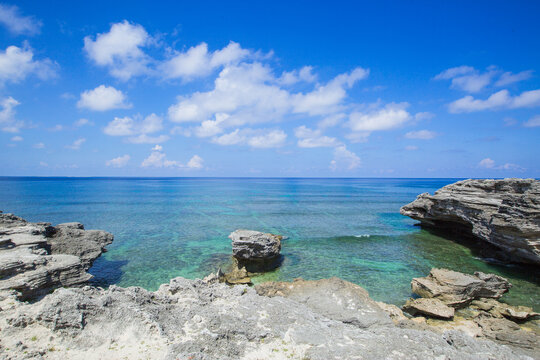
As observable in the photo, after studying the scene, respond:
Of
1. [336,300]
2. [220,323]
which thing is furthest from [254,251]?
[220,323]

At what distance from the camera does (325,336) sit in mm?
8523

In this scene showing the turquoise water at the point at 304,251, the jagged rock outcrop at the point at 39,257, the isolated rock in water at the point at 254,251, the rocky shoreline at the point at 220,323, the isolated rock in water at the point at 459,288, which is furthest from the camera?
the isolated rock in water at the point at 254,251

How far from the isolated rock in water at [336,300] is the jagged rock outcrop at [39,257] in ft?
34.2

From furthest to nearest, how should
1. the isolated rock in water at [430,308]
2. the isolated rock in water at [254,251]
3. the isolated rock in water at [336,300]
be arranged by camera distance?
the isolated rock in water at [254,251]
the isolated rock in water at [430,308]
the isolated rock in water at [336,300]

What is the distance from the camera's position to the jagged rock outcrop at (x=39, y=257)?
12.0 m

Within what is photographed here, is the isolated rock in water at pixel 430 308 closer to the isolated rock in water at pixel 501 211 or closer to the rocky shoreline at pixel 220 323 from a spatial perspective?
the rocky shoreline at pixel 220 323

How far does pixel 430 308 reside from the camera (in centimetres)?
1441

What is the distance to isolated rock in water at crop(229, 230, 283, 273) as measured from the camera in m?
21.8

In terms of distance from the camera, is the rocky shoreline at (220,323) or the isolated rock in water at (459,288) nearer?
the rocky shoreline at (220,323)

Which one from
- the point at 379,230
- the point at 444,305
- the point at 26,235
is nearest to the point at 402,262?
the point at 444,305

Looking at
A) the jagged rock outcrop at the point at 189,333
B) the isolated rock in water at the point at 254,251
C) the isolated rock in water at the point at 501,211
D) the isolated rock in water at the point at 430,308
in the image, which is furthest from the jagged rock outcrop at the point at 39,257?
the isolated rock in water at the point at 501,211

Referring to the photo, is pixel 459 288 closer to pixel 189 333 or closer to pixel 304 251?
pixel 304 251

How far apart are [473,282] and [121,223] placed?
42964 millimetres

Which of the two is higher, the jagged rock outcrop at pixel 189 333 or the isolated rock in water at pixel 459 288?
the jagged rock outcrop at pixel 189 333
